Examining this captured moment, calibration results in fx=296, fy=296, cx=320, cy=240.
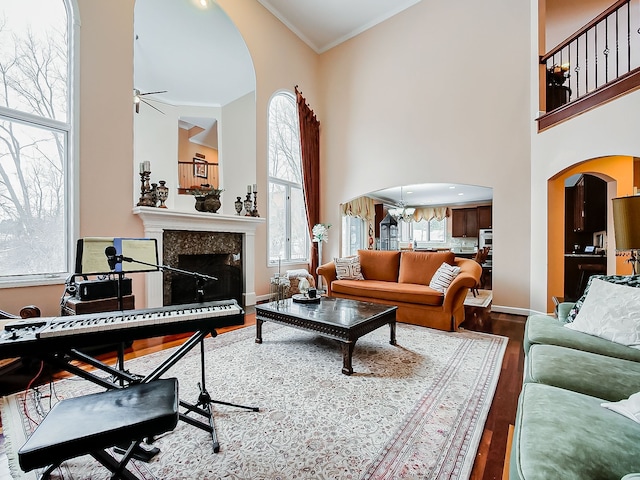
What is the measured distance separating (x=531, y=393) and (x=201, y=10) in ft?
18.4

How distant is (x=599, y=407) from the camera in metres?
1.12

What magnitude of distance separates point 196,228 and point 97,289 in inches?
61.0

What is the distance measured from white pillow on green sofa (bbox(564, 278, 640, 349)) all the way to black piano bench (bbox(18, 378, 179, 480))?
236 cm

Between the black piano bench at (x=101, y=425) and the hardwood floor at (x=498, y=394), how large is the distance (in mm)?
664

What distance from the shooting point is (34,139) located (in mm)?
2883

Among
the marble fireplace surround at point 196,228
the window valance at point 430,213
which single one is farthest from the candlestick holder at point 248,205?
the window valance at point 430,213

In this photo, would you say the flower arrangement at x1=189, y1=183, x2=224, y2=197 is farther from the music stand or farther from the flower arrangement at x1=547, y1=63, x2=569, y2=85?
the flower arrangement at x1=547, y1=63, x2=569, y2=85

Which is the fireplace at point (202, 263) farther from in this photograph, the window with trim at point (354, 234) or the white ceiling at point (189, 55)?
the window with trim at point (354, 234)

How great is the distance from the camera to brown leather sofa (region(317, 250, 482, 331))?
11.3 ft

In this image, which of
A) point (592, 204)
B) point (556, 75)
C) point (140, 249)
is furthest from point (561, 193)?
point (140, 249)

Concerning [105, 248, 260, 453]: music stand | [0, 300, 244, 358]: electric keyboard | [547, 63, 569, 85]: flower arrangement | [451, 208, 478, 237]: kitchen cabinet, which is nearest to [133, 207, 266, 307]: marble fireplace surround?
[105, 248, 260, 453]: music stand

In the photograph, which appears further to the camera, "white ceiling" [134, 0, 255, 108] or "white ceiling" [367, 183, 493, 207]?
"white ceiling" [367, 183, 493, 207]

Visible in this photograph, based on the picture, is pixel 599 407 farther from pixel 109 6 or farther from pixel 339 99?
pixel 339 99

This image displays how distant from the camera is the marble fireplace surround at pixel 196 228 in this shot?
3590 millimetres
